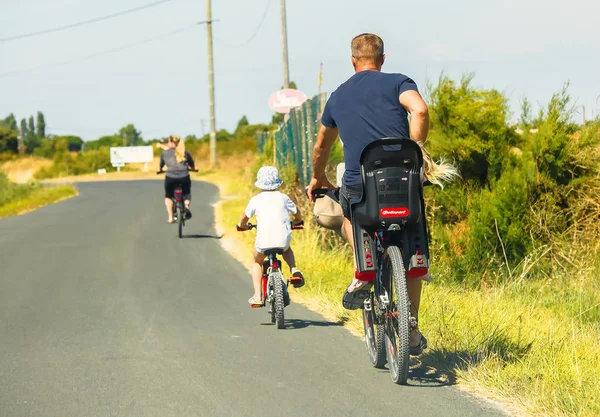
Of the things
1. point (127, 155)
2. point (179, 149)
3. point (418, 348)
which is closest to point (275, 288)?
point (418, 348)

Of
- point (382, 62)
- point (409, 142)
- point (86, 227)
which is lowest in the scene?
point (86, 227)

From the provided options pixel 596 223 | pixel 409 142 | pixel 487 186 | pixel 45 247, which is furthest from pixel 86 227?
pixel 409 142

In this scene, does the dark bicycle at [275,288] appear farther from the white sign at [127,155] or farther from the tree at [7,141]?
the tree at [7,141]

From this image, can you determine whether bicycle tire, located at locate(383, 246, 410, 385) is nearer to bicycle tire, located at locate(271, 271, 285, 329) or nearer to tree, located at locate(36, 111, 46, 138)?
bicycle tire, located at locate(271, 271, 285, 329)

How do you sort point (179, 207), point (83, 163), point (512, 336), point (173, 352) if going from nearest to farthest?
point (512, 336)
point (173, 352)
point (179, 207)
point (83, 163)

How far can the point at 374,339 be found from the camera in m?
6.08

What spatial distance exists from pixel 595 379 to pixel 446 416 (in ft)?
3.15

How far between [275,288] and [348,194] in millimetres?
2157

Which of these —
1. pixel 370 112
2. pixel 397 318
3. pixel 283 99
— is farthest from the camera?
pixel 283 99

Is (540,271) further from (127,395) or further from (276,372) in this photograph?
(127,395)

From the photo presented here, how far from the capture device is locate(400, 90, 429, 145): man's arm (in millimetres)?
5484

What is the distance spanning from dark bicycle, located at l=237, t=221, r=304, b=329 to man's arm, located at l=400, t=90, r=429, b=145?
2554mm

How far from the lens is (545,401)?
4898mm

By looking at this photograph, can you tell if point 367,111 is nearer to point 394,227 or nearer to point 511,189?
point 394,227
